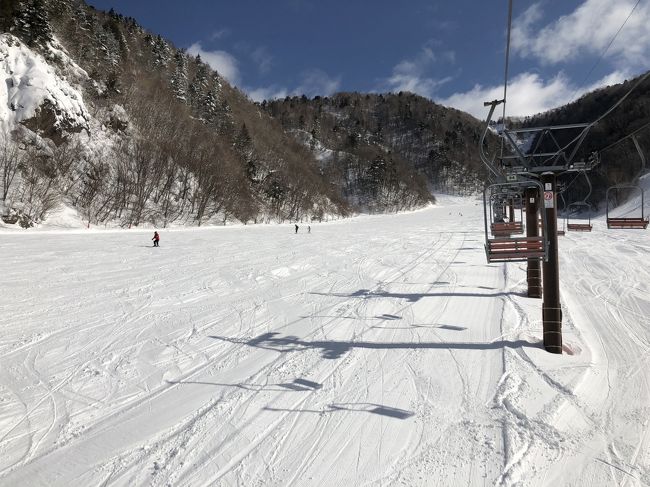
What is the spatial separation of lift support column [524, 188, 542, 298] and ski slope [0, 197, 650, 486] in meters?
0.54

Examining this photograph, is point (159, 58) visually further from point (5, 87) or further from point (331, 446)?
point (331, 446)

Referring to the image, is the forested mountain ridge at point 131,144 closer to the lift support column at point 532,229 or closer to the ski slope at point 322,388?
the ski slope at point 322,388

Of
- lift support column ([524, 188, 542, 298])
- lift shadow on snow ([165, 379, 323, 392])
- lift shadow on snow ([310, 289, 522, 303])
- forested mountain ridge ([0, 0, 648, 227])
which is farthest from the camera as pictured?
forested mountain ridge ([0, 0, 648, 227])

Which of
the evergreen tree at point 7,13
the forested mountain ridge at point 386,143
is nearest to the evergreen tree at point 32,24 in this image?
the evergreen tree at point 7,13

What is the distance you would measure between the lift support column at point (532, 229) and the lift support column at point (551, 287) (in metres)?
2.47

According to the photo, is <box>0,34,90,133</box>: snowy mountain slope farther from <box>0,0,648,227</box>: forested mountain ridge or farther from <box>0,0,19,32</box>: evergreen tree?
<box>0,0,19,32</box>: evergreen tree

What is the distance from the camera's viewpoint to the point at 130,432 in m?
3.98

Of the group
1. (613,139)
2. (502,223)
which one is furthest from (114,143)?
(613,139)

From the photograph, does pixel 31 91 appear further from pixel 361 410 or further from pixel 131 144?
pixel 361 410

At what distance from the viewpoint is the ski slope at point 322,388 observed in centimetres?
340

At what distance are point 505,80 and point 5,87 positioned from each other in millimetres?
48331

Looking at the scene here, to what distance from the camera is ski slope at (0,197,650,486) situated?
3402 mm

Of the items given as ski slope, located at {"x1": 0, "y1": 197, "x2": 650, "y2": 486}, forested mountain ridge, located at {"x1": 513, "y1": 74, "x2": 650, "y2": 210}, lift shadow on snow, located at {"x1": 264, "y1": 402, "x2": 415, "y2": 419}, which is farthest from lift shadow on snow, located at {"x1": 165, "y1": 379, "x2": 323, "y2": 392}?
forested mountain ridge, located at {"x1": 513, "y1": 74, "x2": 650, "y2": 210}

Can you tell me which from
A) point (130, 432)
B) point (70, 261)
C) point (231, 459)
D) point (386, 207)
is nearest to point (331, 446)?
point (231, 459)
